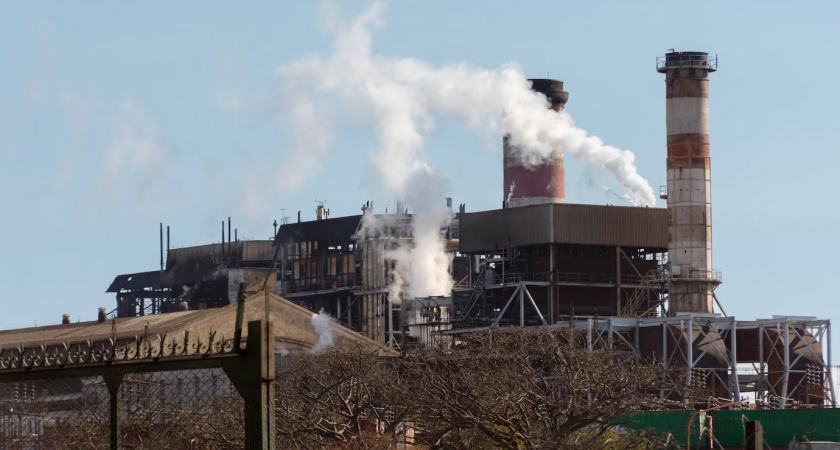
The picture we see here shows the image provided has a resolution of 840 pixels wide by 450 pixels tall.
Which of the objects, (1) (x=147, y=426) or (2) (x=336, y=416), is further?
(2) (x=336, y=416)

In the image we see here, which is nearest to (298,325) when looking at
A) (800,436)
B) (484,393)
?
(800,436)

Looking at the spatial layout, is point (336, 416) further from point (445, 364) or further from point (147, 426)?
point (445, 364)

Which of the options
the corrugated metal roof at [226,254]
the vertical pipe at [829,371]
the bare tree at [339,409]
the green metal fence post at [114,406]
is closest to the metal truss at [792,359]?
the vertical pipe at [829,371]

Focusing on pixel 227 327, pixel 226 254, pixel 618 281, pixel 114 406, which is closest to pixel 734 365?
pixel 618 281

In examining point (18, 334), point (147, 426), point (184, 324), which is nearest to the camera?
point (147, 426)

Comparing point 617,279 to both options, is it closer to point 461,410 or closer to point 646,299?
point 646,299

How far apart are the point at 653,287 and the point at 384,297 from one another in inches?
829

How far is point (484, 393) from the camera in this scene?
3984 cm

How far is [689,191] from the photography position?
8244cm

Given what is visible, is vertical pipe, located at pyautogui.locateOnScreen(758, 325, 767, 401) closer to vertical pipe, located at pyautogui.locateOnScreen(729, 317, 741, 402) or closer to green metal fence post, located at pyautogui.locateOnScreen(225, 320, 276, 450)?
vertical pipe, located at pyautogui.locateOnScreen(729, 317, 741, 402)

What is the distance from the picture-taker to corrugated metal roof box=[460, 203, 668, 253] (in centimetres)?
8400

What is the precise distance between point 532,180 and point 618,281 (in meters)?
13.9

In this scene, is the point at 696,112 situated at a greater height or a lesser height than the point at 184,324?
greater

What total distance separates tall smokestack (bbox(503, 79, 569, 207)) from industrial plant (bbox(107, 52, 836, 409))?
0.31 feet
